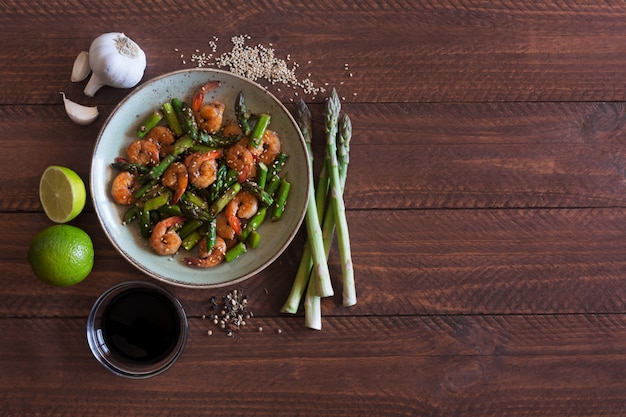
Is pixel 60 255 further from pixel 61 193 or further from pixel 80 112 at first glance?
pixel 80 112

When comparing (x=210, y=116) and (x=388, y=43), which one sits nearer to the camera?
(x=210, y=116)

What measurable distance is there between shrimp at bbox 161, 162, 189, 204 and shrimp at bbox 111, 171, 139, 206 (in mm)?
87

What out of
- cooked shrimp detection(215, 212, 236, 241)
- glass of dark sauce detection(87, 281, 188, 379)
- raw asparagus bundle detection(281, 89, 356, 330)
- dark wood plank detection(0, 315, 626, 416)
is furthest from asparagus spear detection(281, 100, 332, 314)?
glass of dark sauce detection(87, 281, 188, 379)

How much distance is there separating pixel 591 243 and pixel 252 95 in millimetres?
1120

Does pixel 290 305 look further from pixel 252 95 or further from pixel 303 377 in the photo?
pixel 252 95

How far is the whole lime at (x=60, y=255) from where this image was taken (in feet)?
→ 5.48

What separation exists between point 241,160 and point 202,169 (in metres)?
0.11

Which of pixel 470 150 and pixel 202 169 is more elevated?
pixel 470 150

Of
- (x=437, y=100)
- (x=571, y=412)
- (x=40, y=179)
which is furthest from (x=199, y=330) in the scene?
(x=571, y=412)

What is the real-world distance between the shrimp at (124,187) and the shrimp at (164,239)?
12 centimetres

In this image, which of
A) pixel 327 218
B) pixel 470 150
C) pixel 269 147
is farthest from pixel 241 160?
pixel 470 150

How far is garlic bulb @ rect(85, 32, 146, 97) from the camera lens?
1.75 m

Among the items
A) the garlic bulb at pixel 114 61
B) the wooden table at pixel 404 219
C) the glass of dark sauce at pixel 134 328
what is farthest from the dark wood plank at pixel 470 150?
the glass of dark sauce at pixel 134 328

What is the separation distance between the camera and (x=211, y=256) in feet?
5.83
